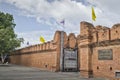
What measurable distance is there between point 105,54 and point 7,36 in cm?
3268

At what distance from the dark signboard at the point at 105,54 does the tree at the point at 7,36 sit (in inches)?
1224

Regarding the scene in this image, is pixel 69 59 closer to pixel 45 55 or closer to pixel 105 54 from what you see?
pixel 45 55

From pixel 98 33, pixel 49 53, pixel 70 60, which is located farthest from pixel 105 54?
pixel 49 53

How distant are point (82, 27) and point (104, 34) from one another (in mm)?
3344

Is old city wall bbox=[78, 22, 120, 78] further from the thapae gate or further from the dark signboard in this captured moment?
the thapae gate

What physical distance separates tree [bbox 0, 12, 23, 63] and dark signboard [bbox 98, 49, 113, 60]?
31.1m

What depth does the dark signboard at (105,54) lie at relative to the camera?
21.0 m

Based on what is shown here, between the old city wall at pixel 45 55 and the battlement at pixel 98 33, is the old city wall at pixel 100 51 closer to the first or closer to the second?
the battlement at pixel 98 33

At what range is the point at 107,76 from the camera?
836 inches

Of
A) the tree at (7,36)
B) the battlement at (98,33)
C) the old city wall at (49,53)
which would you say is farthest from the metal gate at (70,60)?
the tree at (7,36)

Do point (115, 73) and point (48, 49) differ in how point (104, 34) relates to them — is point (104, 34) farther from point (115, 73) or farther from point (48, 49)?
point (48, 49)

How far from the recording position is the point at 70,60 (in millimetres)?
34500

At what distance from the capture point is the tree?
5062cm

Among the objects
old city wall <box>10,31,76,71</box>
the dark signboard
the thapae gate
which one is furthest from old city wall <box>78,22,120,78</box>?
old city wall <box>10,31,76,71</box>
